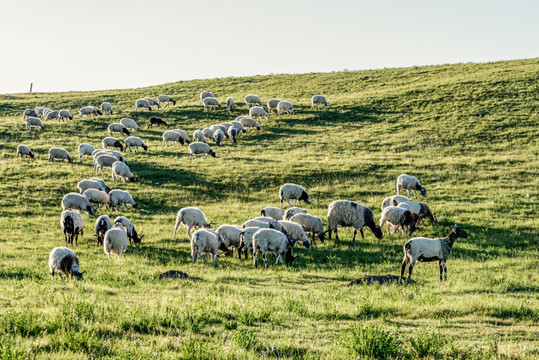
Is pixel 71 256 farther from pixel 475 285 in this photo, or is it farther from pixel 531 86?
pixel 531 86

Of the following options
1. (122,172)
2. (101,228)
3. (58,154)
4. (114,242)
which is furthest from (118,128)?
(114,242)

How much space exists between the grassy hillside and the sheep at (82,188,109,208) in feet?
5.26

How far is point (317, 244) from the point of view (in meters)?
20.3

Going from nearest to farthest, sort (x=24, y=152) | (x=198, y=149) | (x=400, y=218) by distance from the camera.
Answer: (x=400, y=218), (x=24, y=152), (x=198, y=149)

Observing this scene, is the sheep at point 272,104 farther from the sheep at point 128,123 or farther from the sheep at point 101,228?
the sheep at point 101,228

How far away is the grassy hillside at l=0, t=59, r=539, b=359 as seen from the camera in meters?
6.88

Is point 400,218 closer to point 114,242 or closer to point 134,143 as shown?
point 114,242

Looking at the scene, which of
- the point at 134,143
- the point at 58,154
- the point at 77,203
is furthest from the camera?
the point at 134,143

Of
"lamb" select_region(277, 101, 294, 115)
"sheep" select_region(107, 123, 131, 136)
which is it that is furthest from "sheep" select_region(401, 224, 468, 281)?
"lamb" select_region(277, 101, 294, 115)

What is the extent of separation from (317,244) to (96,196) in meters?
13.4

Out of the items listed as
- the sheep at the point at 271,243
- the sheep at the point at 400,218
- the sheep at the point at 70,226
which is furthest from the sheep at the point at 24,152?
the sheep at the point at 400,218

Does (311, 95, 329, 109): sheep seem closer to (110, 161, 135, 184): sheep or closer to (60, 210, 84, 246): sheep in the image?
(110, 161, 135, 184): sheep

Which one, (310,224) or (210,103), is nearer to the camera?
(310,224)

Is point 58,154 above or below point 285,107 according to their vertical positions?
below
